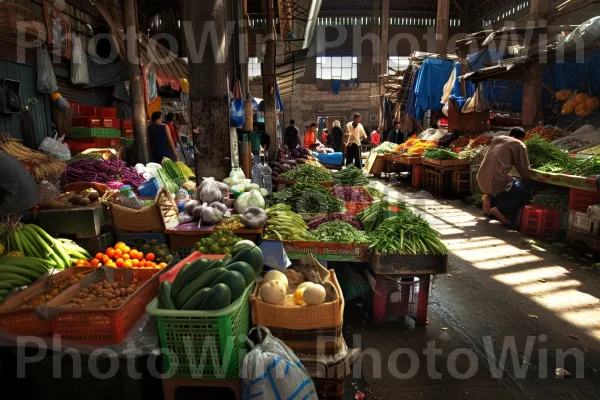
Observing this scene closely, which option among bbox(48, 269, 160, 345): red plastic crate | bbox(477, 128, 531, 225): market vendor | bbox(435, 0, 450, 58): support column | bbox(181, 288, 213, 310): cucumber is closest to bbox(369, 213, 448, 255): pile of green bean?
bbox(181, 288, 213, 310): cucumber

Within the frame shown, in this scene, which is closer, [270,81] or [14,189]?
[14,189]

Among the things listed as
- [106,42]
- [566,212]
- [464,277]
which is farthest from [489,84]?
[106,42]

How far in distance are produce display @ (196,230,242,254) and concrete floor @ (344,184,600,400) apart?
144cm

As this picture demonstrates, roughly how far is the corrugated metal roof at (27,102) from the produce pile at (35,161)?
1087 millimetres

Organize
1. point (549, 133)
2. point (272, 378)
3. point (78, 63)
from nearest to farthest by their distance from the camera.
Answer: point (272, 378) → point (78, 63) → point (549, 133)

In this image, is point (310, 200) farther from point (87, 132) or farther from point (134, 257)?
point (87, 132)

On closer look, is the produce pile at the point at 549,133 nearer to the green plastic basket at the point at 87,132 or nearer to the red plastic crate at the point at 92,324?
the green plastic basket at the point at 87,132

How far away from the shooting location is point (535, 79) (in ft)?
32.7

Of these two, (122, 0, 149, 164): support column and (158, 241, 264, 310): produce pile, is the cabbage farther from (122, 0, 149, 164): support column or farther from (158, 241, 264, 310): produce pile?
(122, 0, 149, 164): support column

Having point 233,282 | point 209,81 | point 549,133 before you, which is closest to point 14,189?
point 233,282

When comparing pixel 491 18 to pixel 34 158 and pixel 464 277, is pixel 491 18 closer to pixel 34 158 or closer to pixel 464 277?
pixel 464 277

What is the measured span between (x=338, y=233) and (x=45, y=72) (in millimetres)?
6081

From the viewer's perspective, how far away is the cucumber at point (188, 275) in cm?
260

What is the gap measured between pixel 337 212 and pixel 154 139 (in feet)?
15.5
